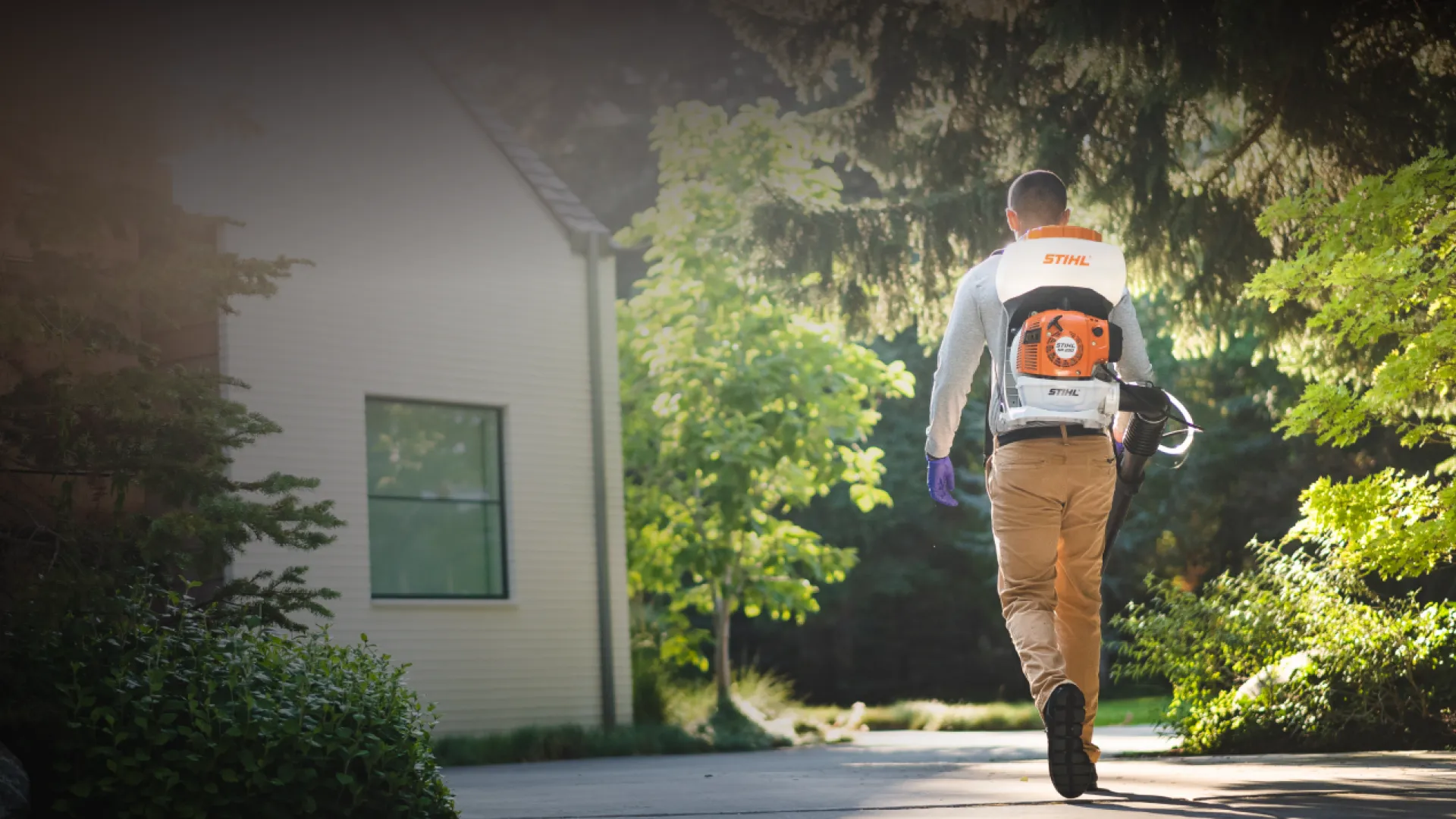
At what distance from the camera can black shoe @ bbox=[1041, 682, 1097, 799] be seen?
4875mm

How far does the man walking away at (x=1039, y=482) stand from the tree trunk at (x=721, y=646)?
11.8 metres

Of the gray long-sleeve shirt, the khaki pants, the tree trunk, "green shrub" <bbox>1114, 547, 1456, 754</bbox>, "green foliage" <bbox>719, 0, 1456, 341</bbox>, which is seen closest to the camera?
the khaki pants

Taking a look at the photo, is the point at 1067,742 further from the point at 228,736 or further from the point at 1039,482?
the point at 228,736

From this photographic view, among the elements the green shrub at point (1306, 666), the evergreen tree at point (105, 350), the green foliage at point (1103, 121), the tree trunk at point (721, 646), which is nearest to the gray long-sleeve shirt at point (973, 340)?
the evergreen tree at point (105, 350)

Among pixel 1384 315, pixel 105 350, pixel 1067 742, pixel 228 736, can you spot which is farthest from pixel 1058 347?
pixel 105 350

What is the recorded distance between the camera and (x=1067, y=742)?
491 centimetres

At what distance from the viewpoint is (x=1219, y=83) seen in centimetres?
942

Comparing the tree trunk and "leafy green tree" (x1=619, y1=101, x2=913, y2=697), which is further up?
"leafy green tree" (x1=619, y1=101, x2=913, y2=697)

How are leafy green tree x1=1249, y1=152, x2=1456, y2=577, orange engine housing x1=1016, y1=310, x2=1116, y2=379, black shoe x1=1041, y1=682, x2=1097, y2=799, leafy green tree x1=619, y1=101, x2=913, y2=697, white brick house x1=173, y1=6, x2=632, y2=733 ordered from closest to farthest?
black shoe x1=1041, y1=682, x2=1097, y2=799 < orange engine housing x1=1016, y1=310, x2=1116, y2=379 < leafy green tree x1=1249, y1=152, x2=1456, y2=577 < white brick house x1=173, y1=6, x2=632, y2=733 < leafy green tree x1=619, y1=101, x2=913, y2=697

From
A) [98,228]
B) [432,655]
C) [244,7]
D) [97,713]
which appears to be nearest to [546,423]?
[432,655]

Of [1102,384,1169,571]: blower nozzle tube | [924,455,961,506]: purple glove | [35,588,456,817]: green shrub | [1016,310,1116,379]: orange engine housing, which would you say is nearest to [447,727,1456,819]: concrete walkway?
[35,588,456,817]: green shrub

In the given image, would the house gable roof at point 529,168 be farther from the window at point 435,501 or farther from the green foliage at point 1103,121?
the green foliage at point 1103,121

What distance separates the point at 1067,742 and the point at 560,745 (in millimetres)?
9333

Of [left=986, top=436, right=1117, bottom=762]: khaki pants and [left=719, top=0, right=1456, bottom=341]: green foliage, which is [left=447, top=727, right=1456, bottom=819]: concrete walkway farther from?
[left=719, top=0, right=1456, bottom=341]: green foliage
